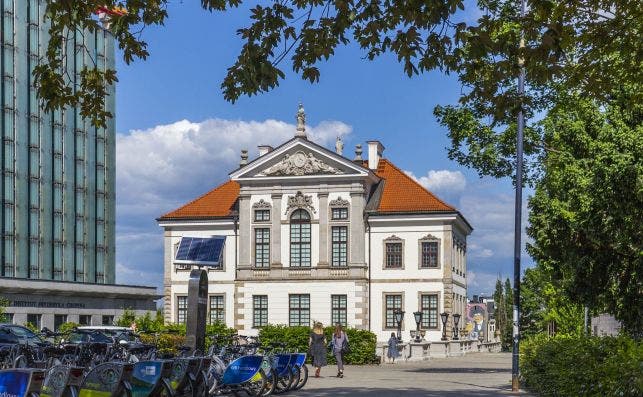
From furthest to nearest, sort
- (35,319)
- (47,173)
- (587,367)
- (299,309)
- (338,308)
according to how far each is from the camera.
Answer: (47,173) < (299,309) < (338,308) < (35,319) < (587,367)

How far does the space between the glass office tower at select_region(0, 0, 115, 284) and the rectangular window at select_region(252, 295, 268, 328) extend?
2030 centimetres

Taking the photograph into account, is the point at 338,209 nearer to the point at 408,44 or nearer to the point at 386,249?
the point at 386,249

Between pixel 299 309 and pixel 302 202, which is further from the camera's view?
pixel 299 309

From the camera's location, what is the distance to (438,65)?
16.3m

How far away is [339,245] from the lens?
7419 cm

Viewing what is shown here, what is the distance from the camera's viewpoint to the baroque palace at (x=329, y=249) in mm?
73188

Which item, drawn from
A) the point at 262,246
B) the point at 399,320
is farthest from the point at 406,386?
the point at 262,246

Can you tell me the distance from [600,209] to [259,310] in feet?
166

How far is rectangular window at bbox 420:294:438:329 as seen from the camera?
72.8 metres

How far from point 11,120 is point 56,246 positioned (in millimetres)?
11275

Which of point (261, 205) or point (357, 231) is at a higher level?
point (261, 205)

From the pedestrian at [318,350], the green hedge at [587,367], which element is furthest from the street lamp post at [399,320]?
the green hedge at [587,367]

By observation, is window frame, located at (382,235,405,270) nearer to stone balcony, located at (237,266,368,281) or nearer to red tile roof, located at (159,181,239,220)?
stone balcony, located at (237,266,368,281)

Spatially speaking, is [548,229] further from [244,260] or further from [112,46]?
[112,46]
